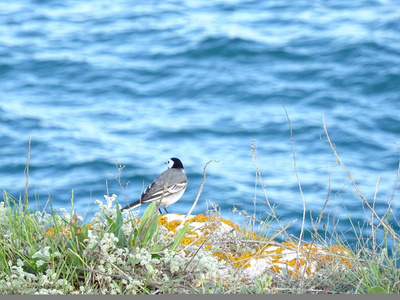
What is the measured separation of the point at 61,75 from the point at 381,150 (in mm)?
6541

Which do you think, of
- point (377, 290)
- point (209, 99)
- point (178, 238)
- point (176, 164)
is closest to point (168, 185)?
point (176, 164)

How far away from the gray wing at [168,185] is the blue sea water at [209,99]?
9.42 ft

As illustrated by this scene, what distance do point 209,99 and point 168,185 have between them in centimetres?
651

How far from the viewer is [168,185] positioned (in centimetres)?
693

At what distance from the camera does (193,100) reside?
43.7 feet

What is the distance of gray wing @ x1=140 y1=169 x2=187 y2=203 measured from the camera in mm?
6910

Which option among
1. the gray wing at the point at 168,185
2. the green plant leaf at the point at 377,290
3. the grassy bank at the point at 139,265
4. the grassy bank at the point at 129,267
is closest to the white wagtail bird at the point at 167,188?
the gray wing at the point at 168,185

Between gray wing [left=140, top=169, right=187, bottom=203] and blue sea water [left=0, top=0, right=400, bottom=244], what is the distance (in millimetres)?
2872

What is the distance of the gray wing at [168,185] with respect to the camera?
22.7 feet

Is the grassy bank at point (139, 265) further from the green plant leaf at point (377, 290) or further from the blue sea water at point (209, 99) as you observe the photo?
the blue sea water at point (209, 99)

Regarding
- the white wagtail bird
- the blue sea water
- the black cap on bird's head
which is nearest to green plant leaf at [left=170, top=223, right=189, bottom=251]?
the white wagtail bird

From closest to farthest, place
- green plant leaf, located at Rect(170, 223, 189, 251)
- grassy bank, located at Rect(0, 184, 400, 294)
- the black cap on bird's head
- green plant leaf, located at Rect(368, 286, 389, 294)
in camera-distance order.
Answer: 1. green plant leaf, located at Rect(368, 286, 389, 294)
2. grassy bank, located at Rect(0, 184, 400, 294)
3. green plant leaf, located at Rect(170, 223, 189, 251)
4. the black cap on bird's head

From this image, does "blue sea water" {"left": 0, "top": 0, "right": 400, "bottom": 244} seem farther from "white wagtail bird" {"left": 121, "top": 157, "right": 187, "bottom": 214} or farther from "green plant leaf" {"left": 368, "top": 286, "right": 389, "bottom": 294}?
"green plant leaf" {"left": 368, "top": 286, "right": 389, "bottom": 294}

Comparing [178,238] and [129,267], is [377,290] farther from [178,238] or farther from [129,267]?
[129,267]
